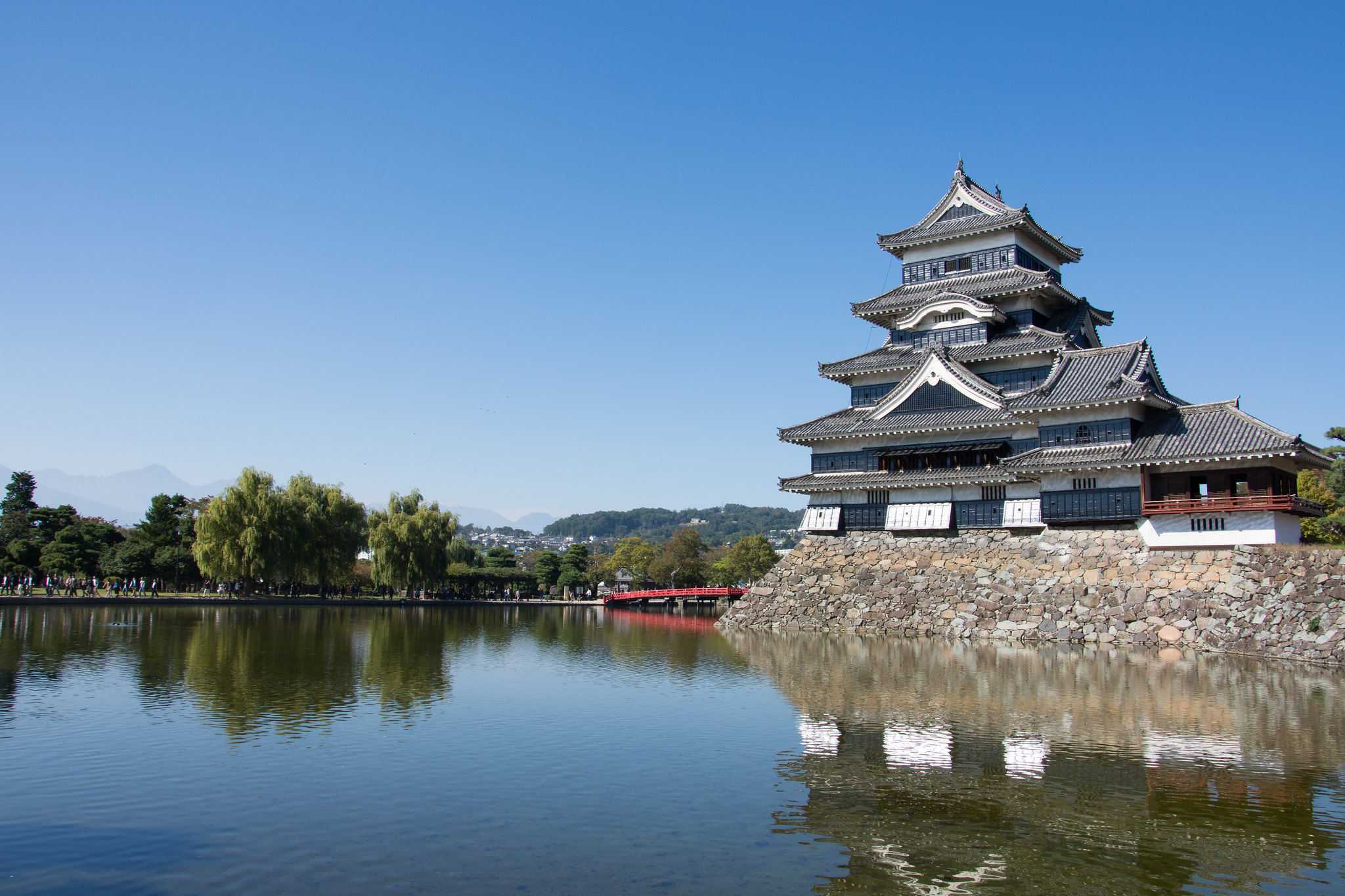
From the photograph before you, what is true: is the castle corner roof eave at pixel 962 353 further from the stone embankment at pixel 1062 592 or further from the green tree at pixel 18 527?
the green tree at pixel 18 527

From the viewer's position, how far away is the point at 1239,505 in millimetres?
31375

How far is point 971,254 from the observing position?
44.9 meters

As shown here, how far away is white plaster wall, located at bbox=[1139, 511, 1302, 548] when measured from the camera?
1224 inches

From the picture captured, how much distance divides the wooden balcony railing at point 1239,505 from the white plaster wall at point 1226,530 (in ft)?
0.90

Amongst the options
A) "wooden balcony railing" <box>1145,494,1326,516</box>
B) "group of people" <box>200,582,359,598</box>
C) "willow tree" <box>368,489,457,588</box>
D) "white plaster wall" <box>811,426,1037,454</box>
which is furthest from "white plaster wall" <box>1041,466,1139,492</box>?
"group of people" <box>200,582,359,598</box>

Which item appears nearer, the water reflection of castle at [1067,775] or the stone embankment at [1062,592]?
the water reflection of castle at [1067,775]

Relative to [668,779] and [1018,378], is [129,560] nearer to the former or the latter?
[1018,378]

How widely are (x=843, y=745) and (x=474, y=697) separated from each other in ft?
29.9

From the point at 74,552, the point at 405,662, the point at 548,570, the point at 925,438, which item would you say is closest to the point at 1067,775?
the point at 405,662

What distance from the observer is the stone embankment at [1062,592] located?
28.7 metres

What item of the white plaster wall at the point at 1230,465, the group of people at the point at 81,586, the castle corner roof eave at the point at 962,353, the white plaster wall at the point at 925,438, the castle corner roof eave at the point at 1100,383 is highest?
the castle corner roof eave at the point at 962,353

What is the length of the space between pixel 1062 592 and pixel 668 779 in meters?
24.7

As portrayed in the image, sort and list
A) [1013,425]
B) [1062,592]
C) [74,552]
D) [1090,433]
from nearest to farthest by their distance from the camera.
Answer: [1062,592]
[1090,433]
[1013,425]
[74,552]

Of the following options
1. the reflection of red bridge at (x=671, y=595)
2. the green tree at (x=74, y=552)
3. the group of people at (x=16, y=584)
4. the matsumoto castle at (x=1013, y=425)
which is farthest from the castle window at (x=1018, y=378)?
the green tree at (x=74, y=552)
